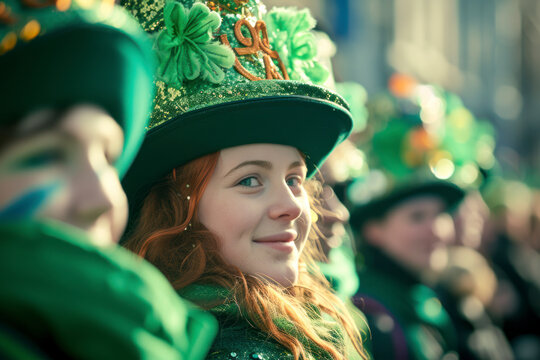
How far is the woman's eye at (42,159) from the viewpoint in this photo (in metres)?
0.82

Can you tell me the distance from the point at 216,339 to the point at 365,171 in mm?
2082

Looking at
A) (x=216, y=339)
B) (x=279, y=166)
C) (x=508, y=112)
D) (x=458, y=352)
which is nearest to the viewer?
(x=216, y=339)

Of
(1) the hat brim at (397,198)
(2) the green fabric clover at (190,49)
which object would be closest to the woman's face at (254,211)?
(2) the green fabric clover at (190,49)

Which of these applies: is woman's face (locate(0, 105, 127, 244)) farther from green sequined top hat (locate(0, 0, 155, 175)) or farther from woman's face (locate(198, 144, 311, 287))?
woman's face (locate(198, 144, 311, 287))

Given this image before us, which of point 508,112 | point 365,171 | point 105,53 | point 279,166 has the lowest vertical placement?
point 508,112

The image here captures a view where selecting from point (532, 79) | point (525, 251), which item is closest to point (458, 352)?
point (525, 251)

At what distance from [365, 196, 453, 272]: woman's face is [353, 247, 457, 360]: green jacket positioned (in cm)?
7

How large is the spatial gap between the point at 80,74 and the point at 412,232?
2720 mm

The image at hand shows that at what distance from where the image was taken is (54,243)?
0.78 m

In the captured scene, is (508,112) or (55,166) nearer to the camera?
(55,166)

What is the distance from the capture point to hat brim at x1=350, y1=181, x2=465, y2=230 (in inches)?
130

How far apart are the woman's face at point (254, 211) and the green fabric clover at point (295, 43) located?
32 cm

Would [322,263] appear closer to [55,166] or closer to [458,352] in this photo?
[55,166]

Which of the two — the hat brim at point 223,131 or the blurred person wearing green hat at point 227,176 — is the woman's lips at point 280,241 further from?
the hat brim at point 223,131
